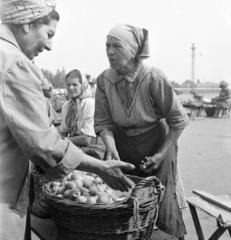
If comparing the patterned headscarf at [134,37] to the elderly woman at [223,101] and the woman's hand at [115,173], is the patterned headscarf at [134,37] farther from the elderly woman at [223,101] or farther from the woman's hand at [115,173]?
the elderly woman at [223,101]

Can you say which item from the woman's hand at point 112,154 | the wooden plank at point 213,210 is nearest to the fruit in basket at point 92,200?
the woman's hand at point 112,154

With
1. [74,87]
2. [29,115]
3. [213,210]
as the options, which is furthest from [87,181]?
[74,87]

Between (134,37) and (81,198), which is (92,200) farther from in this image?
(134,37)

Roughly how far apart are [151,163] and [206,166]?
14.9ft

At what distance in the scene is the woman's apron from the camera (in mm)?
2744

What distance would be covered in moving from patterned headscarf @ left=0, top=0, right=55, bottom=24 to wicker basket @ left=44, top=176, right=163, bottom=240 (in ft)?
3.13

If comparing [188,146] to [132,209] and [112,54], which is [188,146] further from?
[132,209]

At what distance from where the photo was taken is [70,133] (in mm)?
4773

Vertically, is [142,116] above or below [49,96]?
above

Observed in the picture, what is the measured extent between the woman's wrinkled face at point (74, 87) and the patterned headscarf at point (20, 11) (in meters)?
3.34

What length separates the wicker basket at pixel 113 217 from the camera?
1.98 metres

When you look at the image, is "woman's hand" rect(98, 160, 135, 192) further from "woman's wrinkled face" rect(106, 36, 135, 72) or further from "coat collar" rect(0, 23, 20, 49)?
"woman's wrinkled face" rect(106, 36, 135, 72)

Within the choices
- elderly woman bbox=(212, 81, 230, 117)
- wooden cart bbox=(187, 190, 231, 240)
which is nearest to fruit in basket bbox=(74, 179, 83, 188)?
wooden cart bbox=(187, 190, 231, 240)

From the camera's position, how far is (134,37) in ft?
9.14
